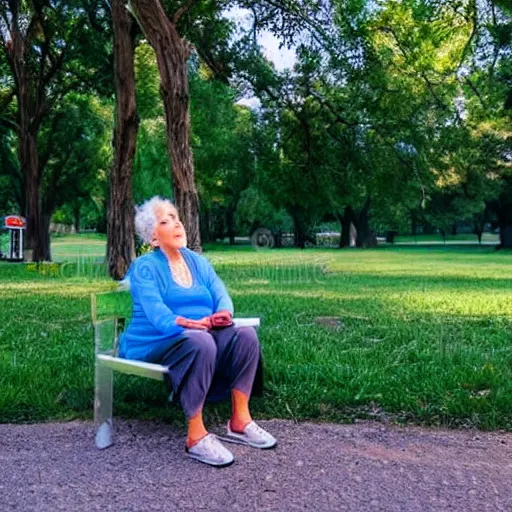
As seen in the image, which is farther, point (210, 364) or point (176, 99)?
point (176, 99)

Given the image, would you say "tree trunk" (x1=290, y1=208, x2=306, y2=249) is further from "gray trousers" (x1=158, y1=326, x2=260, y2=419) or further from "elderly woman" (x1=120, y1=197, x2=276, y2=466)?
"gray trousers" (x1=158, y1=326, x2=260, y2=419)

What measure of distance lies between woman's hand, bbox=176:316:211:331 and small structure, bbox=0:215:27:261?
2031 cm

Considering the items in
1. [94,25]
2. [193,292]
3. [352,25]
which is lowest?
[193,292]

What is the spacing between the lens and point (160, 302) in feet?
13.2

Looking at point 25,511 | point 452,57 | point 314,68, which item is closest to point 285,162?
point 314,68

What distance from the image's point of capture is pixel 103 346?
4.36 meters

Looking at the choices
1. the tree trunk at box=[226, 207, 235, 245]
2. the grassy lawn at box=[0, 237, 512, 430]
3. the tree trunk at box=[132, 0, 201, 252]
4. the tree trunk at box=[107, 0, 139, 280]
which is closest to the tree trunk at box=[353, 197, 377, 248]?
the tree trunk at box=[226, 207, 235, 245]

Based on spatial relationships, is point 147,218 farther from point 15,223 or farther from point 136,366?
point 15,223

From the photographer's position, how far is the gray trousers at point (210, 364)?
146 inches

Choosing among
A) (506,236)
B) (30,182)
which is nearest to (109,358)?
(30,182)

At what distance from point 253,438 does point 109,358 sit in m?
1.00

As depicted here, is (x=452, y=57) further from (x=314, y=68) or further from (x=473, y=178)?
(x=473, y=178)

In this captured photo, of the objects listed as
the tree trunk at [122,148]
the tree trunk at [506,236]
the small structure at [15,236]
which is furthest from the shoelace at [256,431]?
the tree trunk at [506,236]

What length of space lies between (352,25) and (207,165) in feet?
78.7
